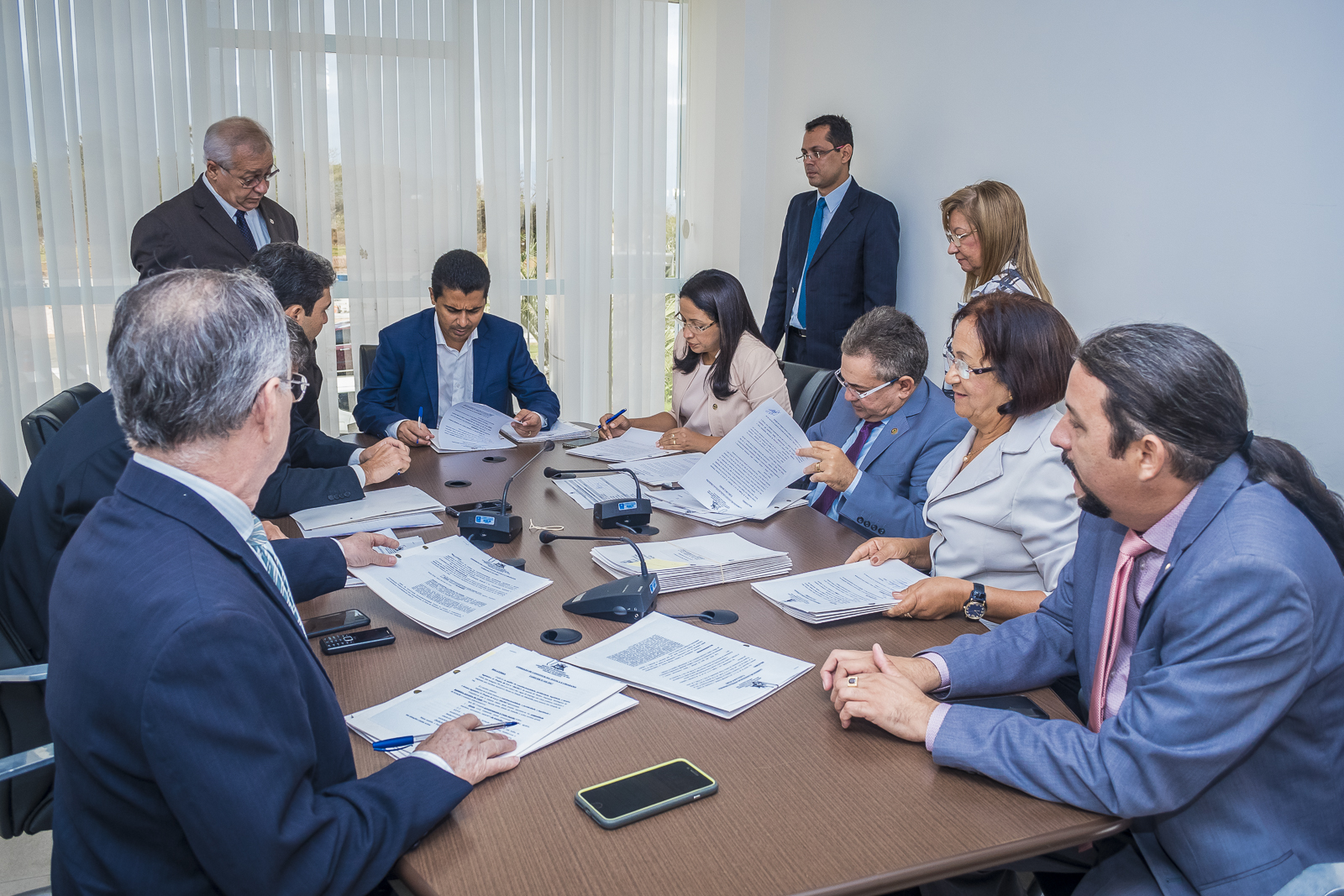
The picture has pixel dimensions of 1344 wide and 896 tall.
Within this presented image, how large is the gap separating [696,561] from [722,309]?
1627mm

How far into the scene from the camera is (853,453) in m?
2.65

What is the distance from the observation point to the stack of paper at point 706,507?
2.33 metres

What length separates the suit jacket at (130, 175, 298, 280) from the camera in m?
3.70

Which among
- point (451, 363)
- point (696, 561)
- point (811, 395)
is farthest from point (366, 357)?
point (696, 561)

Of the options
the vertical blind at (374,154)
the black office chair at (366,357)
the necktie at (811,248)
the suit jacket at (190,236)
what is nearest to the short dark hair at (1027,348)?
the black office chair at (366,357)

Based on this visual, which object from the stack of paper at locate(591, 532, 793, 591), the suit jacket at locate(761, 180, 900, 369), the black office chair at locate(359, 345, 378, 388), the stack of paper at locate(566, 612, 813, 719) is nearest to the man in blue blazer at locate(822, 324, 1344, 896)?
the stack of paper at locate(566, 612, 813, 719)

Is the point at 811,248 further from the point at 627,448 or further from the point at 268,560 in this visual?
the point at 268,560

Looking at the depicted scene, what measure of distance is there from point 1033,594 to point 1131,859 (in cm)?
55

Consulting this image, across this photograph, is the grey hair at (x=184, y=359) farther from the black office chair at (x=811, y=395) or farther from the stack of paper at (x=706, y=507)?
the black office chair at (x=811, y=395)

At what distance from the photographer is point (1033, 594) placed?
5.87 feet

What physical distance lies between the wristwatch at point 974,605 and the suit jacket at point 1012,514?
24 cm

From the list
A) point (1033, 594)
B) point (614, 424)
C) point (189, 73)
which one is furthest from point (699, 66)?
point (1033, 594)

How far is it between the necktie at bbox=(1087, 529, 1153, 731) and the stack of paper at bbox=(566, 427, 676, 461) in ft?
5.73

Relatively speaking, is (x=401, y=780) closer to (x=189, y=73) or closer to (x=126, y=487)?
(x=126, y=487)
